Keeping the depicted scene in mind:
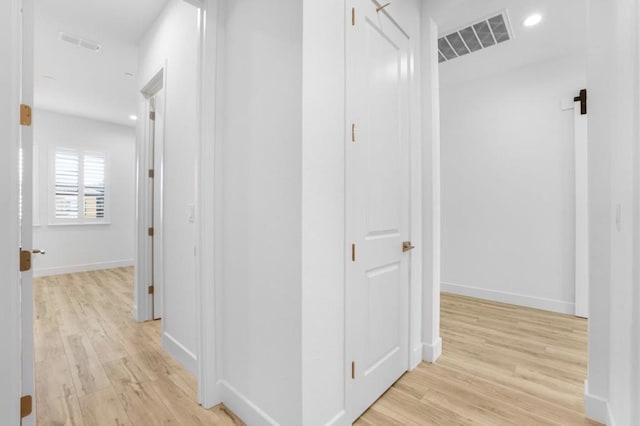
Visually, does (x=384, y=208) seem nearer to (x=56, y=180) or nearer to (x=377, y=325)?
(x=377, y=325)

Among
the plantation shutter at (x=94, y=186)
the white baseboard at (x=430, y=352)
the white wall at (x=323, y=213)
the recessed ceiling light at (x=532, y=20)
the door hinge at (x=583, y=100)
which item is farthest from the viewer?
the plantation shutter at (x=94, y=186)

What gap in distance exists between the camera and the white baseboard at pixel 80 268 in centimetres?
539

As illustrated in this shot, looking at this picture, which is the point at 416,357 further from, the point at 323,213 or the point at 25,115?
the point at 25,115

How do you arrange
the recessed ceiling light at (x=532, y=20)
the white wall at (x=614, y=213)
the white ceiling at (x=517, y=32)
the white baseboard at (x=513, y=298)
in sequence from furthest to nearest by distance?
1. the white baseboard at (x=513, y=298)
2. the recessed ceiling light at (x=532, y=20)
3. the white ceiling at (x=517, y=32)
4. the white wall at (x=614, y=213)

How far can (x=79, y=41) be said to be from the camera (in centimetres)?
325

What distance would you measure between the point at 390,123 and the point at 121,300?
13.8ft

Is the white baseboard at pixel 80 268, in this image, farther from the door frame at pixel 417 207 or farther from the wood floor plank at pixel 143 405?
the door frame at pixel 417 207

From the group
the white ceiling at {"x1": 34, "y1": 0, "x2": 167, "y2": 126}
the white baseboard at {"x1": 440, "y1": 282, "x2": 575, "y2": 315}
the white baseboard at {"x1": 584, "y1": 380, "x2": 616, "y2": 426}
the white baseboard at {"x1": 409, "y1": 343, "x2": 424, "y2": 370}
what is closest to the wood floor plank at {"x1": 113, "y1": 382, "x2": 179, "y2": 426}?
the white baseboard at {"x1": 409, "y1": 343, "x2": 424, "y2": 370}

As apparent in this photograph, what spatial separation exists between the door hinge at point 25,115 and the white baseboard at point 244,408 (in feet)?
5.55

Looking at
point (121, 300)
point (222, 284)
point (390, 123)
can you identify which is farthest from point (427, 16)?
point (121, 300)

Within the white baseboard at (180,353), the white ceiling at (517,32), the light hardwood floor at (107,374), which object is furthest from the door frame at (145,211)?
the white ceiling at (517,32)

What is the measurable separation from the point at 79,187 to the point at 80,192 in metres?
0.10

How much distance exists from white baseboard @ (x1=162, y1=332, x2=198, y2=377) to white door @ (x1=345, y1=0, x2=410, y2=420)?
49.6 inches

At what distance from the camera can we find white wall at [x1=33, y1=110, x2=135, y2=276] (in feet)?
17.7
